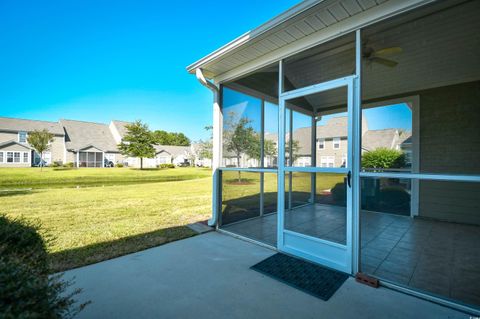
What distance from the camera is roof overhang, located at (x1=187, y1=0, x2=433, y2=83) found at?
7.67 feet

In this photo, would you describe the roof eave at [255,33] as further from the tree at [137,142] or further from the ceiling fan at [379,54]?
the tree at [137,142]

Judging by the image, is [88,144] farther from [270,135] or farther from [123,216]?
[270,135]

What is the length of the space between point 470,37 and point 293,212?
408 cm

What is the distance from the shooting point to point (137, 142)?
23094 millimetres

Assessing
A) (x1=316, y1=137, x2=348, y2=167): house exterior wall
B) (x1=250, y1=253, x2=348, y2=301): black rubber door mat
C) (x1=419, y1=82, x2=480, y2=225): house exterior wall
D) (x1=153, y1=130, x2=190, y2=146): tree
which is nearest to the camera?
(x1=250, y1=253, x2=348, y2=301): black rubber door mat

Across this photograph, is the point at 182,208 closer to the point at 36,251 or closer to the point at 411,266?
the point at 36,251

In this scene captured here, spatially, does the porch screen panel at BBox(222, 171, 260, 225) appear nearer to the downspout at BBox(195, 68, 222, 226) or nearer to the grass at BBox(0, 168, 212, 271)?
→ the downspout at BBox(195, 68, 222, 226)

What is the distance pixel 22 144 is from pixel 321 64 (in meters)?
32.9

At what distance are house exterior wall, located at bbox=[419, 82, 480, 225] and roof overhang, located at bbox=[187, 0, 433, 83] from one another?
3832mm

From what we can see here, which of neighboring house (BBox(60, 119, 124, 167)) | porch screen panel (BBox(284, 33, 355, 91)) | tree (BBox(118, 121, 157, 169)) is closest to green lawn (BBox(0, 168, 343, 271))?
porch screen panel (BBox(284, 33, 355, 91))

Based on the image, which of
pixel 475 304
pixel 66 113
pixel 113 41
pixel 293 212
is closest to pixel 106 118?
pixel 66 113

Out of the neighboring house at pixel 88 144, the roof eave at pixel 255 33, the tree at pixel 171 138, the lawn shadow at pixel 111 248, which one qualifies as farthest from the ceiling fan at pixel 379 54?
the tree at pixel 171 138

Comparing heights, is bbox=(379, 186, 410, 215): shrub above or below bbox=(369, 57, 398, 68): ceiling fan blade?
below

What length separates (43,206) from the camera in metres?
6.15
